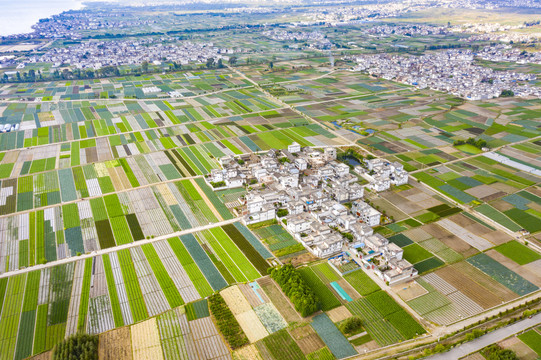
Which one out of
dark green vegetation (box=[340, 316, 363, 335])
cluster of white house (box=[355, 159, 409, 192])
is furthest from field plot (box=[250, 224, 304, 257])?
cluster of white house (box=[355, 159, 409, 192])

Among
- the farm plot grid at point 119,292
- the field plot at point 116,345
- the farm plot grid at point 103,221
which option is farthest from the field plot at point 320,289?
the field plot at point 116,345

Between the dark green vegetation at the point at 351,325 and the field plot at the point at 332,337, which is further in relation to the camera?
the dark green vegetation at the point at 351,325

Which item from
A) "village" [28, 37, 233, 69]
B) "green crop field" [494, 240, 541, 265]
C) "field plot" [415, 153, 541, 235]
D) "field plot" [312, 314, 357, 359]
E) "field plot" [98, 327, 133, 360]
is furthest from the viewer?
"village" [28, 37, 233, 69]

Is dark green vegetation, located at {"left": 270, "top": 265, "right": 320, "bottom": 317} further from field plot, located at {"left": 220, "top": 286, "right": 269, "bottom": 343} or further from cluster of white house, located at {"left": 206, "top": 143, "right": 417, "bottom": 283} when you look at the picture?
cluster of white house, located at {"left": 206, "top": 143, "right": 417, "bottom": 283}

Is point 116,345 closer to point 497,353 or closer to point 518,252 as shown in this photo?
point 497,353

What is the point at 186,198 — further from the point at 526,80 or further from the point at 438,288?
the point at 526,80

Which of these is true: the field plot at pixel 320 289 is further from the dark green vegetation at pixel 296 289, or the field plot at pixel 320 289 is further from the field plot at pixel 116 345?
the field plot at pixel 116 345

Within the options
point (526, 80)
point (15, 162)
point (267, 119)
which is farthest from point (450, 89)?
point (15, 162)
